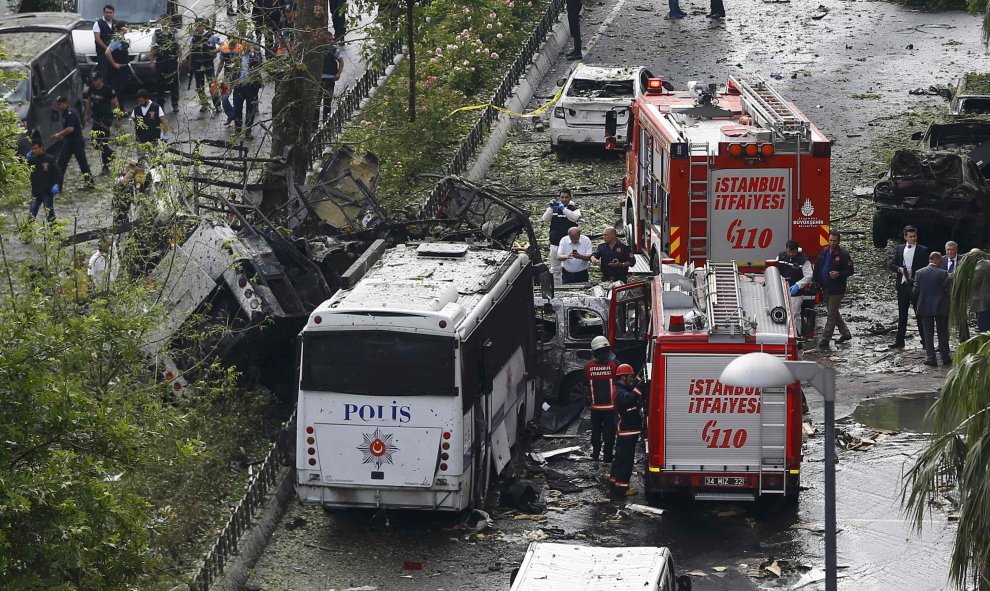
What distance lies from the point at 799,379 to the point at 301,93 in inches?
632

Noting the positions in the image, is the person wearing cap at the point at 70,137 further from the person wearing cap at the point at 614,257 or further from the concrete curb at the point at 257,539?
the concrete curb at the point at 257,539

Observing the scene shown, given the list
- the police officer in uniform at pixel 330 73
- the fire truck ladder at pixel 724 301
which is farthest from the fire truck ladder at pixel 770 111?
the police officer in uniform at pixel 330 73

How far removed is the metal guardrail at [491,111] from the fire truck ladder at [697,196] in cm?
353

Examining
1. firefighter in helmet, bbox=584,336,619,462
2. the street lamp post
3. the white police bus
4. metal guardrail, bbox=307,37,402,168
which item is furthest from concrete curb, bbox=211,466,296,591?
metal guardrail, bbox=307,37,402,168

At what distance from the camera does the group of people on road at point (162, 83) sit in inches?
1032

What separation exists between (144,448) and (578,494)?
261 inches

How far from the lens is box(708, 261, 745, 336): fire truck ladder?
1688 centimetres

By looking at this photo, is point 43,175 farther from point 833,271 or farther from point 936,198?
point 936,198

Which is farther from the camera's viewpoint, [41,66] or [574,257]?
[41,66]

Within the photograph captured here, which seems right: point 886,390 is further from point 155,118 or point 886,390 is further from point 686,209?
point 155,118

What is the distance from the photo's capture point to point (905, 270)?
74.2ft

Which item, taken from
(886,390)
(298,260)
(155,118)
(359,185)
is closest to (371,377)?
(298,260)

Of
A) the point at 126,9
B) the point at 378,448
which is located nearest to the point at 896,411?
the point at 378,448

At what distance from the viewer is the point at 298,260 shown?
67.1ft
